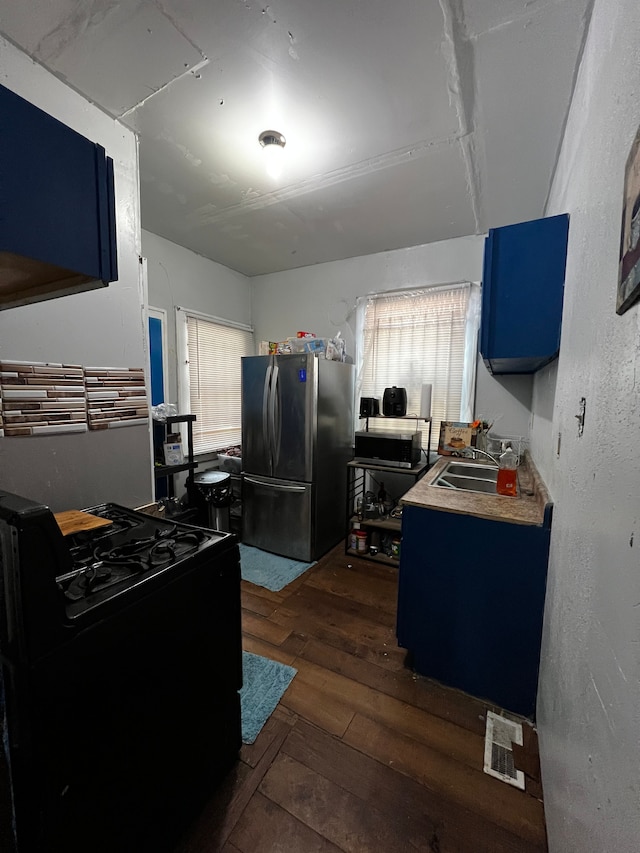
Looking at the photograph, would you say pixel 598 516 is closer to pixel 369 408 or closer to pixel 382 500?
pixel 369 408

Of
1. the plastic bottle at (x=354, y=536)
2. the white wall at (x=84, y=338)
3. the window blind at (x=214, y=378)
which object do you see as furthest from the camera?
the window blind at (x=214, y=378)

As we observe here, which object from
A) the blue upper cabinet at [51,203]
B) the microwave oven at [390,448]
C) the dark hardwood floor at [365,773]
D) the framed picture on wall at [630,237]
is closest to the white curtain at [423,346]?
the microwave oven at [390,448]

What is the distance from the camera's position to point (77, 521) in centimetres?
Result: 126

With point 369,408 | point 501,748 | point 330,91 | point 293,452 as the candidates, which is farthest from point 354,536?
point 330,91

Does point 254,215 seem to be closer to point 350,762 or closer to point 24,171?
point 24,171

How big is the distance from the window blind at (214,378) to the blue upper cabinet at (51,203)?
2313mm

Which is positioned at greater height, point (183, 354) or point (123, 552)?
point (183, 354)

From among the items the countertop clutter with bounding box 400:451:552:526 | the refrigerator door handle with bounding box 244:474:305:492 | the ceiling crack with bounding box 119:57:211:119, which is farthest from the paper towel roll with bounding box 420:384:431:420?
the ceiling crack with bounding box 119:57:211:119

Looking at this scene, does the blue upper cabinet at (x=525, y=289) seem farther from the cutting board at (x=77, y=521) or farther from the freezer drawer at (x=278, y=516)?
the cutting board at (x=77, y=521)

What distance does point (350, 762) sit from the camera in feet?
4.17

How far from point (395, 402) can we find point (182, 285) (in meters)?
2.14

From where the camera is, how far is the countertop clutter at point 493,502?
56.1 inches

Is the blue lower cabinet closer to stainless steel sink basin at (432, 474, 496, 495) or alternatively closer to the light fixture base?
stainless steel sink basin at (432, 474, 496, 495)

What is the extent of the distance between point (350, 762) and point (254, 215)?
121 inches
